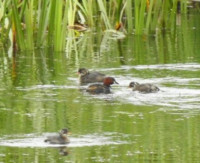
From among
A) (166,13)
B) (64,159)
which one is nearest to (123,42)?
(166,13)

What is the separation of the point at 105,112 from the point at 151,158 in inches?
105

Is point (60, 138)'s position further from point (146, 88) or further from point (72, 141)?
point (146, 88)

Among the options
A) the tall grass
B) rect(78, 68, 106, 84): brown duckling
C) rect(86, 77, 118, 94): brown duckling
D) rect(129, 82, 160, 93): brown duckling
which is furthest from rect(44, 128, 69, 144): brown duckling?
the tall grass

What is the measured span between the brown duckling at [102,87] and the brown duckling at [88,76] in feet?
2.25

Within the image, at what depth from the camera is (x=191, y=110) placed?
461 inches

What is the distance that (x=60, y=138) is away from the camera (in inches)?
393

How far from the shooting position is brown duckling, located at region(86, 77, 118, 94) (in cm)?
1341

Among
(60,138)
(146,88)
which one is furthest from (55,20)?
(60,138)

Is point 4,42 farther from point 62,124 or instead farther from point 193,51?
point 62,124

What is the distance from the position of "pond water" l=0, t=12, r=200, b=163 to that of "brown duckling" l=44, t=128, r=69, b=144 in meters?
0.07

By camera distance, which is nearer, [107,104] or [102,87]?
[107,104]

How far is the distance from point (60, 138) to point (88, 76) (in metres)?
4.53

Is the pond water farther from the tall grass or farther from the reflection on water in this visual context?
the tall grass

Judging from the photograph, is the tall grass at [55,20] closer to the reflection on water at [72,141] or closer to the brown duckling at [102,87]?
the brown duckling at [102,87]
